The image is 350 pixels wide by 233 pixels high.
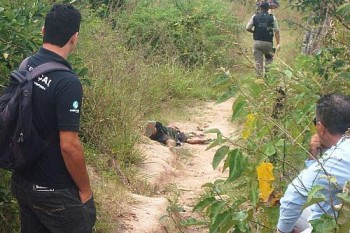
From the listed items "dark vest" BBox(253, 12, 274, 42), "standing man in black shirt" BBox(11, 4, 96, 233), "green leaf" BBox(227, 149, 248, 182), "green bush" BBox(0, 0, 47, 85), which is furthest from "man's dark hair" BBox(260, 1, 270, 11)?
"standing man in black shirt" BBox(11, 4, 96, 233)

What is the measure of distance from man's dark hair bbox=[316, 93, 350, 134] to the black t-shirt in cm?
119

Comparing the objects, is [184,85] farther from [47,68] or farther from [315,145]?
[47,68]

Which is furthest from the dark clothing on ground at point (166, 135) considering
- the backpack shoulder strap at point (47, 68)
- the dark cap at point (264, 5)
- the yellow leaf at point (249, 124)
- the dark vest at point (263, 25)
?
the backpack shoulder strap at point (47, 68)

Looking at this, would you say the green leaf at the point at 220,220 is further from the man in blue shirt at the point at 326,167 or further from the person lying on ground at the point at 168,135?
the person lying on ground at the point at 168,135

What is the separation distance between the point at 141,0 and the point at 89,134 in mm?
6641

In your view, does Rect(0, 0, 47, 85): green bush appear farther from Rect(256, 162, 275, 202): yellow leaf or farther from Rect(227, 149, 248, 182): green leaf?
Rect(256, 162, 275, 202): yellow leaf

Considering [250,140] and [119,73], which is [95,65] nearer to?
[119,73]

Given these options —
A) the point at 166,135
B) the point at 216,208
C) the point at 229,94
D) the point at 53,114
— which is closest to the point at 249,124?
the point at 229,94

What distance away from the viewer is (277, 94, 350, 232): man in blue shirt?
8.87 feet

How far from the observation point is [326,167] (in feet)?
8.95

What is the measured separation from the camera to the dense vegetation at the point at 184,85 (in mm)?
3379

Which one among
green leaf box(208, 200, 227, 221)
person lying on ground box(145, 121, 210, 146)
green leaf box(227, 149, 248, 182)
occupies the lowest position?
person lying on ground box(145, 121, 210, 146)

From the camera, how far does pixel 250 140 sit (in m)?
3.63

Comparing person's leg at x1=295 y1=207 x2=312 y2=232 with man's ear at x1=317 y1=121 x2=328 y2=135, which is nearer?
man's ear at x1=317 y1=121 x2=328 y2=135
